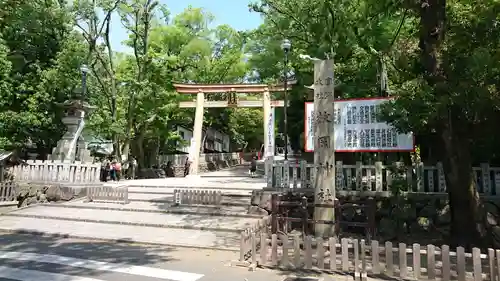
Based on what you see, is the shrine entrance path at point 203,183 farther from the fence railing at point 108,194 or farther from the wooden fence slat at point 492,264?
→ the wooden fence slat at point 492,264

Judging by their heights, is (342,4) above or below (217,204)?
above

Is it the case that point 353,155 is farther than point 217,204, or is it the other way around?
point 353,155

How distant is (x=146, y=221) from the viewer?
11.4 meters

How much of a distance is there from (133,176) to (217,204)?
15620mm

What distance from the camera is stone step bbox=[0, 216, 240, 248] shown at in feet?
29.9

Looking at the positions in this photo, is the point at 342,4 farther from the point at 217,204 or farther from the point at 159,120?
the point at 159,120

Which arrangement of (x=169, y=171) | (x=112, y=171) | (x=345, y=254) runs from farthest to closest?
(x=169, y=171)
(x=112, y=171)
(x=345, y=254)

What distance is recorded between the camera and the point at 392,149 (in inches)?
436

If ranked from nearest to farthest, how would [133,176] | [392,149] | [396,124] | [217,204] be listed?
Answer: [396,124], [392,149], [217,204], [133,176]

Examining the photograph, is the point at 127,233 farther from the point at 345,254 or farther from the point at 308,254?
the point at 345,254

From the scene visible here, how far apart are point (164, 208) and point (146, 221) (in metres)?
1.76

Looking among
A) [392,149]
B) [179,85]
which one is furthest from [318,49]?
[179,85]

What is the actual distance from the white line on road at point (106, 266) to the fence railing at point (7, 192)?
7379mm

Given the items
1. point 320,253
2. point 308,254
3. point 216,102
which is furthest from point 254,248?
point 216,102
